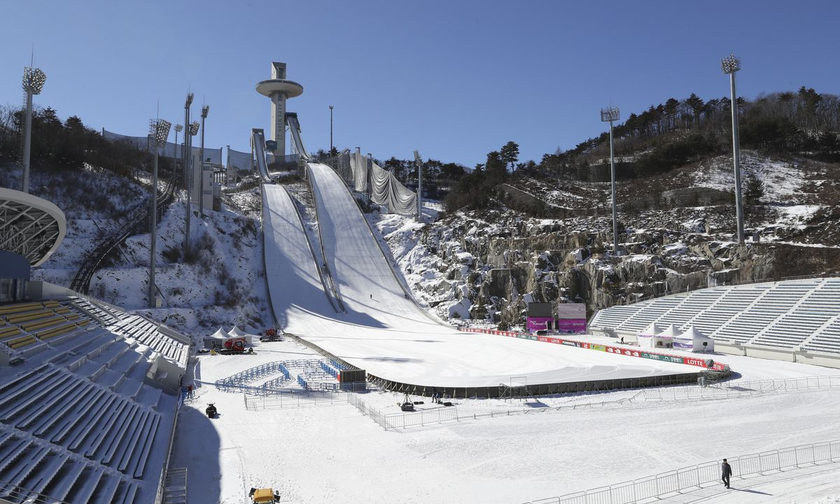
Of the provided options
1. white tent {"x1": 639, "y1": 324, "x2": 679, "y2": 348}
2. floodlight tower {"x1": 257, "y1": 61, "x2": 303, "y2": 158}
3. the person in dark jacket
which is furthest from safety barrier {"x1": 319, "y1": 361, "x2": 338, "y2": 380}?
floodlight tower {"x1": 257, "y1": 61, "x2": 303, "y2": 158}

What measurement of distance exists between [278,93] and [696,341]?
3092 inches

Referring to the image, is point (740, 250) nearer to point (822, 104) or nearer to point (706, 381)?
point (706, 381)

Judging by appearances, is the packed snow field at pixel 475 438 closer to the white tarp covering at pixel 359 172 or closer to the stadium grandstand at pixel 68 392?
the stadium grandstand at pixel 68 392

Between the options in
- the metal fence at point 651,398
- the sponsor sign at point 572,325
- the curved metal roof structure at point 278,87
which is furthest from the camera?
the curved metal roof structure at point 278,87

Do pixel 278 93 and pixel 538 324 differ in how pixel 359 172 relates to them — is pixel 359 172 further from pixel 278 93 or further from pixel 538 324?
pixel 538 324

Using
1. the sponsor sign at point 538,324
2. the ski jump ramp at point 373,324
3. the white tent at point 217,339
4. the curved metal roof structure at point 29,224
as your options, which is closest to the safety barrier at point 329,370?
the ski jump ramp at point 373,324

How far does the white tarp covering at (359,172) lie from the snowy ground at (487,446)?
166ft

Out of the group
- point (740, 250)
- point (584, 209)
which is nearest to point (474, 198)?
point (584, 209)

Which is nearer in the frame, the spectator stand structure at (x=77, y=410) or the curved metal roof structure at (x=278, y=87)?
the spectator stand structure at (x=77, y=410)

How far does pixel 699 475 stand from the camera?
1170 cm

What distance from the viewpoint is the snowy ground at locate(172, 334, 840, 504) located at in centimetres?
1123

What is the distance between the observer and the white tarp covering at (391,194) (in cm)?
6060

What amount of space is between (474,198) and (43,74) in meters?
38.4

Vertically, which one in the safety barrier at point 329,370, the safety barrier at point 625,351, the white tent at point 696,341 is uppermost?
the white tent at point 696,341
